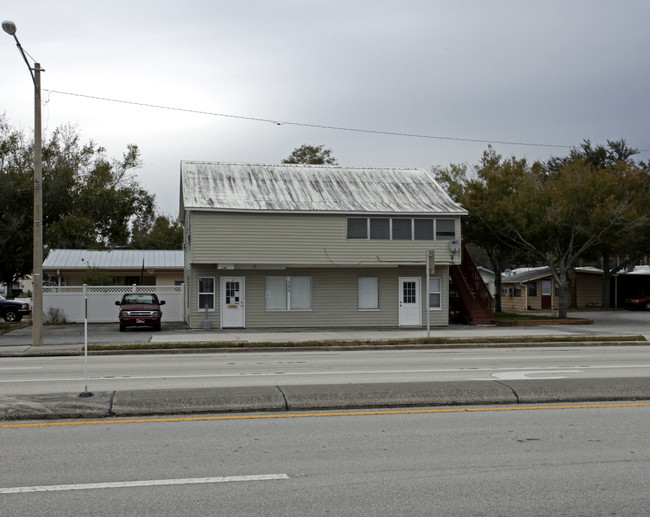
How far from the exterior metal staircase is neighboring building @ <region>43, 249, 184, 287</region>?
1995 cm

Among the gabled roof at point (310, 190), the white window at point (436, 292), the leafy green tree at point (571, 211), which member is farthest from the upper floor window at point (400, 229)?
the leafy green tree at point (571, 211)

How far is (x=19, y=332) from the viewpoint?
1052 inches

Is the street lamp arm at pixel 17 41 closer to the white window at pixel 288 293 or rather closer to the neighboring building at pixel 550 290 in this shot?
the white window at pixel 288 293

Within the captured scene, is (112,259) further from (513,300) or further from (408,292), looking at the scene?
(513,300)

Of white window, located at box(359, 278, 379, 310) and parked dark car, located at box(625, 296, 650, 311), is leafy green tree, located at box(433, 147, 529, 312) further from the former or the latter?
parked dark car, located at box(625, 296, 650, 311)

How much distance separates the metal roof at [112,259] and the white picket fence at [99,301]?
1028 cm

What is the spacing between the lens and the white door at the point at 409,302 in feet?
98.5

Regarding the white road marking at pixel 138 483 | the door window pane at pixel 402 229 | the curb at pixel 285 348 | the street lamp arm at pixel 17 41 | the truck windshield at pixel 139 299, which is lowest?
Answer: the curb at pixel 285 348

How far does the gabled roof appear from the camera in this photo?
28.8 metres

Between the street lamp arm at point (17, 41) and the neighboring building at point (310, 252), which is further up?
the street lamp arm at point (17, 41)

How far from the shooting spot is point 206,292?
1120 inches

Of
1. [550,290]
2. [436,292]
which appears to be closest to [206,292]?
[436,292]

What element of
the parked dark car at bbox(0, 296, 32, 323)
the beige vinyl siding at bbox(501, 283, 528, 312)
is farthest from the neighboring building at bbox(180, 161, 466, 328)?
the beige vinyl siding at bbox(501, 283, 528, 312)

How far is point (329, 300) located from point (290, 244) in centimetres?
306
